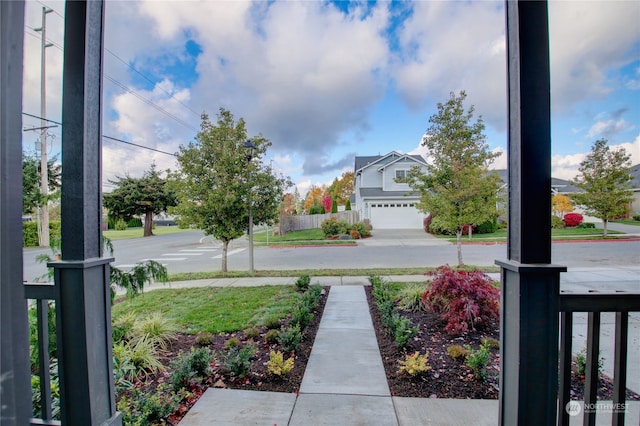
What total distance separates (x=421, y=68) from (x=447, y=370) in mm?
5048

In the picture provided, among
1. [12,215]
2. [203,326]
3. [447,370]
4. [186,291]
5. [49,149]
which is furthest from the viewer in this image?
[49,149]

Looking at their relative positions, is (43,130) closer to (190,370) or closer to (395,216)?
(190,370)

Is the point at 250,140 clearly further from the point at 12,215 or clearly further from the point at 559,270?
the point at 559,270

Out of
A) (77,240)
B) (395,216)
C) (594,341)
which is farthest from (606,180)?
(395,216)

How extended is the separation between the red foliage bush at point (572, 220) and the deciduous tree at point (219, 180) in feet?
50.0

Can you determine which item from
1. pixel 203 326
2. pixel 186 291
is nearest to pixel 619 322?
pixel 203 326

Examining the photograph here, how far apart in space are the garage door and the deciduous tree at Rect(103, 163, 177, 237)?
15.7m

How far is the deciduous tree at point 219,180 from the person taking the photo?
7.04m

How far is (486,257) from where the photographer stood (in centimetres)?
984

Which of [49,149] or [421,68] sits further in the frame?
[49,149]

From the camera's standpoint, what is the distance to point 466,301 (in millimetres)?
3592

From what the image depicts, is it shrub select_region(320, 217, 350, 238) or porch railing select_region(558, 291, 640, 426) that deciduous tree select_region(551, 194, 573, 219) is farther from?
porch railing select_region(558, 291, 640, 426)

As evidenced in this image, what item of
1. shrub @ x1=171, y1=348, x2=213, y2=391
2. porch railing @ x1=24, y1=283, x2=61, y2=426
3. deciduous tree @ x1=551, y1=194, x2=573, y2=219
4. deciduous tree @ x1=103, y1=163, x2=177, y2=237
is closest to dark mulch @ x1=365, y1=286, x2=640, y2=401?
shrub @ x1=171, y1=348, x2=213, y2=391

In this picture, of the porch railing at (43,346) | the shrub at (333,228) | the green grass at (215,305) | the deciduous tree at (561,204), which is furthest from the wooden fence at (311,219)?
the porch railing at (43,346)
